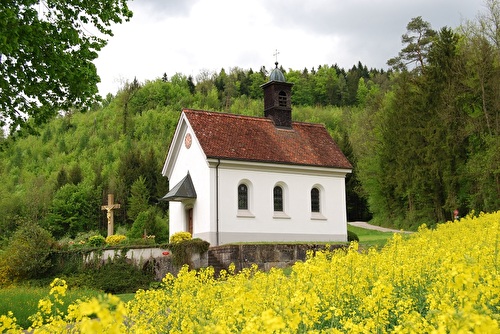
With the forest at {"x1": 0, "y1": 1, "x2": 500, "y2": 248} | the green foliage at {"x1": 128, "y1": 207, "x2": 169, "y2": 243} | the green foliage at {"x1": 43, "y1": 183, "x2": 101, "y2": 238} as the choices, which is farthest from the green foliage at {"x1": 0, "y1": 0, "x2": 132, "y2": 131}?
the green foliage at {"x1": 43, "y1": 183, "x2": 101, "y2": 238}

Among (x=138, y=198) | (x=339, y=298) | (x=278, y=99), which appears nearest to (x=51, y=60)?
(x=339, y=298)

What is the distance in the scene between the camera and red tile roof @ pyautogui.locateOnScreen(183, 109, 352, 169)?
27.8m

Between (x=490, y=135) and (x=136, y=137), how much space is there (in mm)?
54488

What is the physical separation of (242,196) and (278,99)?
24.3ft

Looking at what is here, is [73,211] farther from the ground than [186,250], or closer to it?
farther from the ground

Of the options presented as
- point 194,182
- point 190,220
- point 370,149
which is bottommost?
point 190,220

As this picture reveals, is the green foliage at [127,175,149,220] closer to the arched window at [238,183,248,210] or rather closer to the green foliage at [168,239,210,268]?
the arched window at [238,183,248,210]

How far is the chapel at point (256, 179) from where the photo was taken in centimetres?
2698

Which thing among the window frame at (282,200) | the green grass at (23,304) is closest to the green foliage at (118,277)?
the green grass at (23,304)

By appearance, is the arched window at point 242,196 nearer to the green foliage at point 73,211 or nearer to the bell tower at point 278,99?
the bell tower at point 278,99

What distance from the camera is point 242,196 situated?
27828 millimetres

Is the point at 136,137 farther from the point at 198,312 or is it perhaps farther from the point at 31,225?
the point at 198,312

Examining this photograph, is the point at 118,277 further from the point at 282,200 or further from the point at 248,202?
the point at 282,200

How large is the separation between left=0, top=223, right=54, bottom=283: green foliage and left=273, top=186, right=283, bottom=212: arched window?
11.7m
